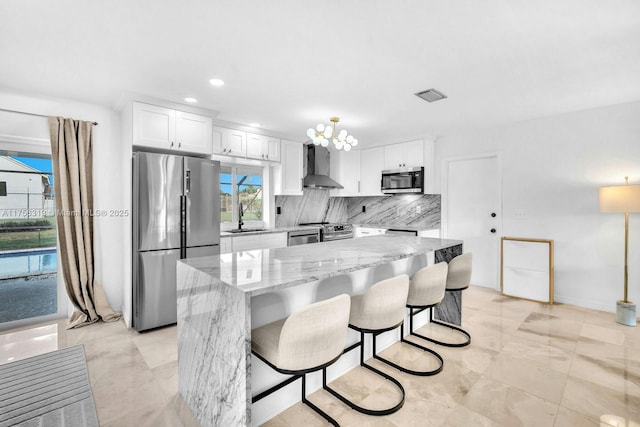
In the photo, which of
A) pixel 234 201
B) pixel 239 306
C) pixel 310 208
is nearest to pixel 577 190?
pixel 310 208

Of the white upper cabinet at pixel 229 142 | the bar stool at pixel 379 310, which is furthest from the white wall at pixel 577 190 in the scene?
the white upper cabinet at pixel 229 142

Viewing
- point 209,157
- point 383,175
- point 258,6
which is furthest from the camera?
point 383,175

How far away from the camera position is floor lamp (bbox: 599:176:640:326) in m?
3.13

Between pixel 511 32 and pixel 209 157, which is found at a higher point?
pixel 511 32

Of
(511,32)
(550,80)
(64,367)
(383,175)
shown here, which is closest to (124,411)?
(64,367)

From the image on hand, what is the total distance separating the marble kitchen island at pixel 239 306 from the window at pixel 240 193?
2.39 meters

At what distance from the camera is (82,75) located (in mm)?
2650

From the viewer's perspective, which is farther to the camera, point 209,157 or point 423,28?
point 209,157

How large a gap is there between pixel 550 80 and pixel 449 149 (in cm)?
209

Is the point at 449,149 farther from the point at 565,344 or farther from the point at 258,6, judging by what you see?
the point at 258,6

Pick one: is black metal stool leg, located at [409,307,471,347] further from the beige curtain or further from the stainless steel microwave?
the beige curtain

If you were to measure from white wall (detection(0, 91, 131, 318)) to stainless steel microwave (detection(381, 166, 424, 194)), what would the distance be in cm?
382

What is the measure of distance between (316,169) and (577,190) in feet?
12.0

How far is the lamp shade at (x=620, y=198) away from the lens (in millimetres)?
3123
